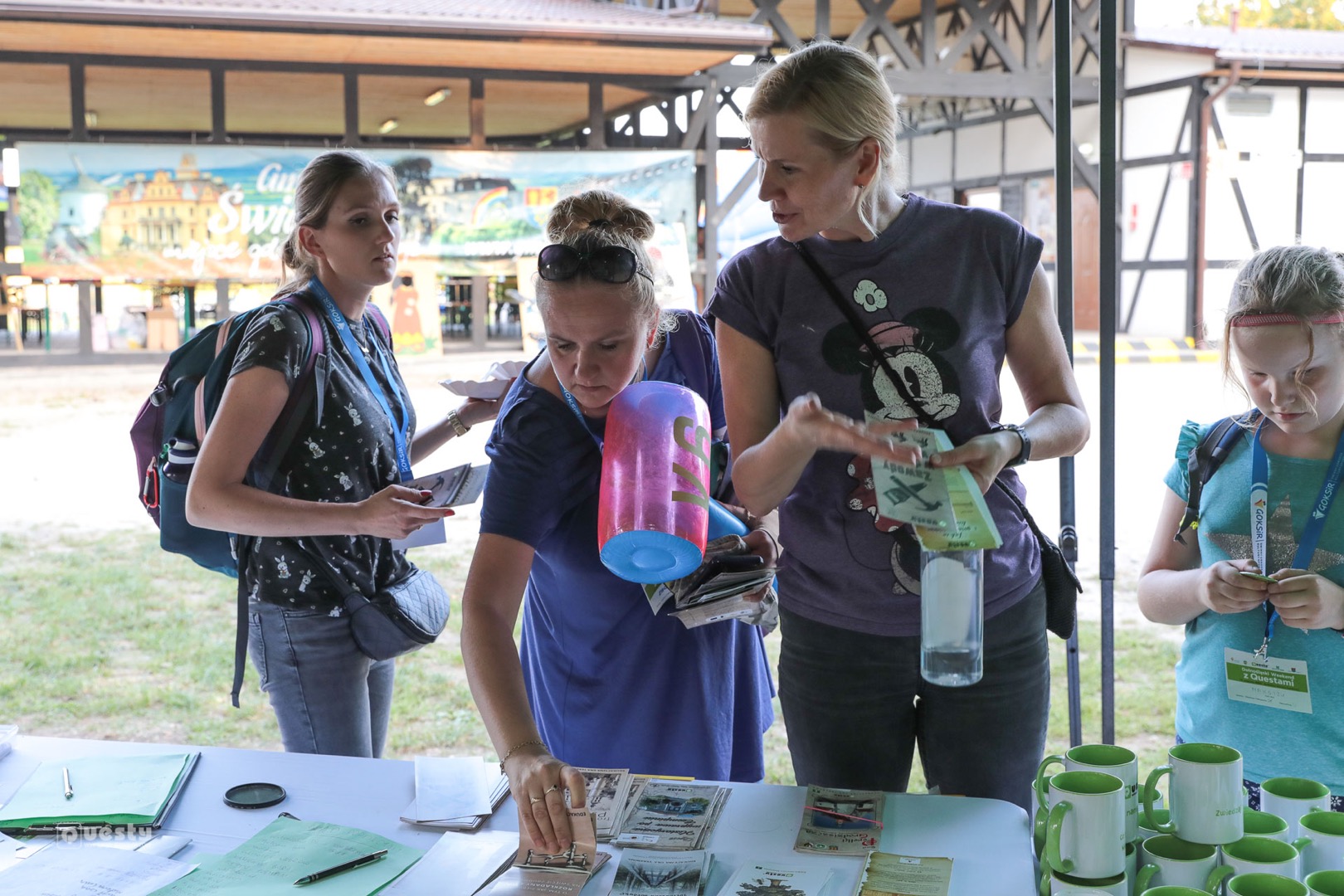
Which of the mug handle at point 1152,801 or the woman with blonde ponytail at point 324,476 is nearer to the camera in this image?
the mug handle at point 1152,801

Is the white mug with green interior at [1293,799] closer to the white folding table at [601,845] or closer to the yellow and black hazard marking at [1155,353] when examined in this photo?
the white folding table at [601,845]

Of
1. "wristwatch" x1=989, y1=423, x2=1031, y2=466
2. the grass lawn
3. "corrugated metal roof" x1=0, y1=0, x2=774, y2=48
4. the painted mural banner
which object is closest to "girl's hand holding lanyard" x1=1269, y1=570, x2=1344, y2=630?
"wristwatch" x1=989, y1=423, x2=1031, y2=466

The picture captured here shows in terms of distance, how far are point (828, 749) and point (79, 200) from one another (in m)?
10.1

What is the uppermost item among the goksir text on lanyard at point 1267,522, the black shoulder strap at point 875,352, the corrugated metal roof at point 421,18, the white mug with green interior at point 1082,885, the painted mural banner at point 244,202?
the corrugated metal roof at point 421,18

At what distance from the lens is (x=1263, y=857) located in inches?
44.9

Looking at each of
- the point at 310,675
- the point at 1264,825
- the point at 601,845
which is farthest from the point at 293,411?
the point at 1264,825

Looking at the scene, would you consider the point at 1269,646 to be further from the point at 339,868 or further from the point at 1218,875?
the point at 339,868

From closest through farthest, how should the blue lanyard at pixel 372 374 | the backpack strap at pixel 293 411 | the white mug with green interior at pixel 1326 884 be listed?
the white mug with green interior at pixel 1326 884 < the backpack strap at pixel 293 411 < the blue lanyard at pixel 372 374

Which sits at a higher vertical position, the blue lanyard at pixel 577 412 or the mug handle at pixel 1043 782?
the blue lanyard at pixel 577 412

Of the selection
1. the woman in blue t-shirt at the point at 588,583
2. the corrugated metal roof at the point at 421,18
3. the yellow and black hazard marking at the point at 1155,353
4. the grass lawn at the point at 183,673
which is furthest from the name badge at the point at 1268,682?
the yellow and black hazard marking at the point at 1155,353

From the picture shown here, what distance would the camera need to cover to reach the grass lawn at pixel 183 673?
3.79 m

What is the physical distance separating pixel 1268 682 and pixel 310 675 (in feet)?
5.23

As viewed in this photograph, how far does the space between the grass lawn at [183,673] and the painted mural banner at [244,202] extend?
5.11 metres

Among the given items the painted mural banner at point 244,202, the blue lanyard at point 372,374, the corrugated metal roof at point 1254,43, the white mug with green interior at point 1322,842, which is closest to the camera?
the white mug with green interior at point 1322,842
